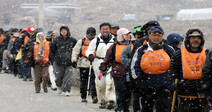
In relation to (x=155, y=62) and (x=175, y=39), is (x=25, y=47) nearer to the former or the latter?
(x=175, y=39)

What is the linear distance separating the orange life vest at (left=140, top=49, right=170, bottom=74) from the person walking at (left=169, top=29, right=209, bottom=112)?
292 mm

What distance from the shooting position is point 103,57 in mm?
11289

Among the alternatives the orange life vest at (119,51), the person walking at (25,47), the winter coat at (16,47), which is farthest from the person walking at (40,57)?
the orange life vest at (119,51)

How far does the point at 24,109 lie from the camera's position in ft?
34.3

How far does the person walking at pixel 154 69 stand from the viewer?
7273 millimetres

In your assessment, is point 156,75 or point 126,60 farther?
point 126,60

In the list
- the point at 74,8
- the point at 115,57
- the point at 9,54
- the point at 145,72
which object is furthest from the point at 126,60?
the point at 74,8

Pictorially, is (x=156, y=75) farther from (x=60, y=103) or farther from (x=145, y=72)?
(x=60, y=103)

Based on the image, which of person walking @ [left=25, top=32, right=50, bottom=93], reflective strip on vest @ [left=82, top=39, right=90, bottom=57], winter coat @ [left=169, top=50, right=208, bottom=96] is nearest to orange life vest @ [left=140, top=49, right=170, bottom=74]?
winter coat @ [left=169, top=50, right=208, bottom=96]

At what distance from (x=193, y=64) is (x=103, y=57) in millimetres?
4689

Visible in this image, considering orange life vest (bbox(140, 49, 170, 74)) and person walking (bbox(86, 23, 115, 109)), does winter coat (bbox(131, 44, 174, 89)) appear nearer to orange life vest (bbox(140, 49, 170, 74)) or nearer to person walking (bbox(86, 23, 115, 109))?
orange life vest (bbox(140, 49, 170, 74))

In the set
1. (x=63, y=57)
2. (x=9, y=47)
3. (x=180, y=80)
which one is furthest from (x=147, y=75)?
(x=9, y=47)

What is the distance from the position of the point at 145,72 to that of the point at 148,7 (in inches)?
4130

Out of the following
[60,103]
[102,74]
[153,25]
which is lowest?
[60,103]
